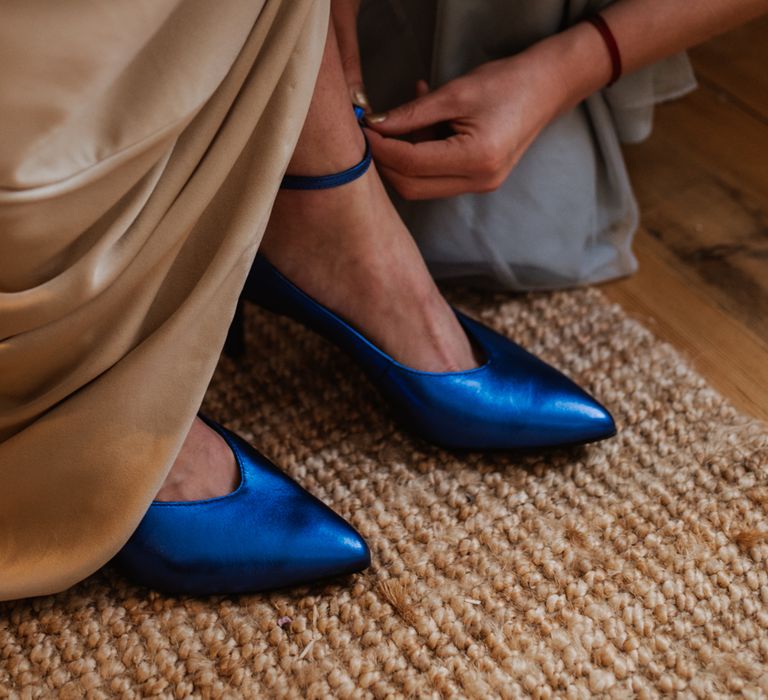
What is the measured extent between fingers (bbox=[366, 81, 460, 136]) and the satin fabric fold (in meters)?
0.17

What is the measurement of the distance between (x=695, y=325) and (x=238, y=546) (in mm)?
465

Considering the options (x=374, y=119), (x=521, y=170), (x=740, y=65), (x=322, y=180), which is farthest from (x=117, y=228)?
(x=740, y=65)

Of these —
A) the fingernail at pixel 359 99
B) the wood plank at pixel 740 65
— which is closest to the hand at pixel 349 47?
the fingernail at pixel 359 99

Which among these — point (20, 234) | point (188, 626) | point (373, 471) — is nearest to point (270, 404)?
point (373, 471)

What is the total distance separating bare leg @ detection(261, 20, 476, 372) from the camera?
661 mm

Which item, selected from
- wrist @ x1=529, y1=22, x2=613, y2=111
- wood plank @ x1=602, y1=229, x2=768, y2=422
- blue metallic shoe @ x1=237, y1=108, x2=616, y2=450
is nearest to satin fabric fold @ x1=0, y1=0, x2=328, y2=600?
blue metallic shoe @ x1=237, y1=108, x2=616, y2=450

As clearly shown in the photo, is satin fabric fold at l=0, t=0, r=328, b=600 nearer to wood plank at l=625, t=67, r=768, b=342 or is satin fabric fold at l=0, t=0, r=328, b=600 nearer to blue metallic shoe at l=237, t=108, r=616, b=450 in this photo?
blue metallic shoe at l=237, t=108, r=616, b=450

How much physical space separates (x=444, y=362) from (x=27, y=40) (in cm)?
37

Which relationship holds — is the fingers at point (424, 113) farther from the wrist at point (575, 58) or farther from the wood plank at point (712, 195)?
the wood plank at point (712, 195)

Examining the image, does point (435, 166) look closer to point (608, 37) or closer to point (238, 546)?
point (608, 37)

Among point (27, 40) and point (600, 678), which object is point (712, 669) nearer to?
point (600, 678)

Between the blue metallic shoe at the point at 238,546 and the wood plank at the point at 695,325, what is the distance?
1.17 feet

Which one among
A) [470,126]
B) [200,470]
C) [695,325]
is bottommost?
[695,325]

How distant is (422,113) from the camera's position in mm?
748
